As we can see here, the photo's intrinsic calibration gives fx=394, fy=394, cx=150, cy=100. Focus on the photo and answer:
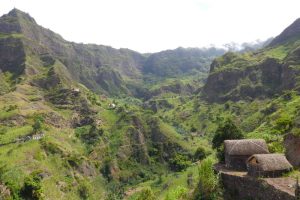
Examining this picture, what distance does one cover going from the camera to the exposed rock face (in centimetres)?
5447

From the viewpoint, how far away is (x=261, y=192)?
161ft

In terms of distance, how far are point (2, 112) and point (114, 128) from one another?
55.8m

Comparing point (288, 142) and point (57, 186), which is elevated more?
point (288, 142)

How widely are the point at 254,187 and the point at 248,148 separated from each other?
10342mm

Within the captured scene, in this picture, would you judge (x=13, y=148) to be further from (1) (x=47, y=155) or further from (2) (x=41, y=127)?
(2) (x=41, y=127)

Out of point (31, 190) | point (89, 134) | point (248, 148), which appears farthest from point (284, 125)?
point (89, 134)

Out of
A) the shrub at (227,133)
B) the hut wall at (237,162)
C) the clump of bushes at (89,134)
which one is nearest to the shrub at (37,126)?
the clump of bushes at (89,134)

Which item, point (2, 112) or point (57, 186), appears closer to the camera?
Result: point (57, 186)

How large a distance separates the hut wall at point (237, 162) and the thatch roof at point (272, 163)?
7.44m

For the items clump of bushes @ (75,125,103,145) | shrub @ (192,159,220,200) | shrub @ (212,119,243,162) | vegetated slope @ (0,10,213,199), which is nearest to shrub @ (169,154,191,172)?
vegetated slope @ (0,10,213,199)

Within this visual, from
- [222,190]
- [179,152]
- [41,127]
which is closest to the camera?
[222,190]

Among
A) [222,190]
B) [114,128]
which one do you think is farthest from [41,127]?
[222,190]

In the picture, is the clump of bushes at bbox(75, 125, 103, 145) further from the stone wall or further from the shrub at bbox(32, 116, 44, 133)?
the stone wall

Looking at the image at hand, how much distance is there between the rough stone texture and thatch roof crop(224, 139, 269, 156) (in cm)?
335
